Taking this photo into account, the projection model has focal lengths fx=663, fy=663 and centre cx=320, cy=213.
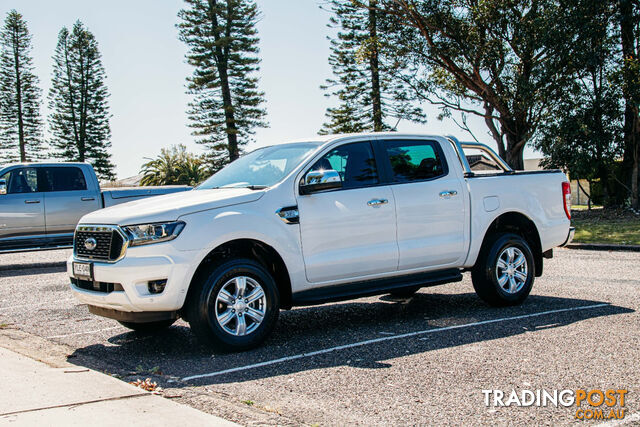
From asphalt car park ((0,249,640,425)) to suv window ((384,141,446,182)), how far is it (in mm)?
1579

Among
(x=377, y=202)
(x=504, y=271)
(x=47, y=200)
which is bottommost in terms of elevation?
(x=504, y=271)

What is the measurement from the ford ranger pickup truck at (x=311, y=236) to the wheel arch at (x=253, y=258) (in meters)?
0.01

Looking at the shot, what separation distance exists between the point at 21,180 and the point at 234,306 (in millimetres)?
9628

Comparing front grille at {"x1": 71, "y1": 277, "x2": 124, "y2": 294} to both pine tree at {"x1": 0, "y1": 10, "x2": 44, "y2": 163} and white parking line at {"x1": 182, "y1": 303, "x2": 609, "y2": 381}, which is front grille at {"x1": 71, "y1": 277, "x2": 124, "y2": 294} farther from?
pine tree at {"x1": 0, "y1": 10, "x2": 44, "y2": 163}

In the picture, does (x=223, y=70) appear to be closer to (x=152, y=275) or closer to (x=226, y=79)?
(x=226, y=79)

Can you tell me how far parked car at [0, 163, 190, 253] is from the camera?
13.4 metres

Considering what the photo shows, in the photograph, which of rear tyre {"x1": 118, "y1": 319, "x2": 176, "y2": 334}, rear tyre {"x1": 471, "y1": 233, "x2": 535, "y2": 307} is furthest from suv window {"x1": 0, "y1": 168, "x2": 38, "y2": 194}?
rear tyre {"x1": 471, "y1": 233, "x2": 535, "y2": 307}

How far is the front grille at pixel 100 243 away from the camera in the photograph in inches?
230

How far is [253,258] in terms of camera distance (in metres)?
→ 6.34

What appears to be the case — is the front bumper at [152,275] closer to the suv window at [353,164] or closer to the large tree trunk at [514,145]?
the suv window at [353,164]

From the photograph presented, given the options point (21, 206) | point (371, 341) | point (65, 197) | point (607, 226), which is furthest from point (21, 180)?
point (607, 226)

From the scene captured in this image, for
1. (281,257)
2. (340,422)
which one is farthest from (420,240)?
(340,422)

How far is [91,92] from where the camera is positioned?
52469 mm

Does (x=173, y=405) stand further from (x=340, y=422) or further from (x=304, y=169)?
(x=304, y=169)
